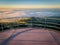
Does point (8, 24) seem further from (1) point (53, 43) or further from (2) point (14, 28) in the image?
(1) point (53, 43)

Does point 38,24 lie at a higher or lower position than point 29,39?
higher

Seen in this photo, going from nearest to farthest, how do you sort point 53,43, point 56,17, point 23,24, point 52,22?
point 53,43 < point 56,17 < point 52,22 < point 23,24

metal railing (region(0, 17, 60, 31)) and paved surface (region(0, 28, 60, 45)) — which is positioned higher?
metal railing (region(0, 17, 60, 31))

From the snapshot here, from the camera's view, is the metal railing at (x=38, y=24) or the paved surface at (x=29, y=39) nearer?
the paved surface at (x=29, y=39)

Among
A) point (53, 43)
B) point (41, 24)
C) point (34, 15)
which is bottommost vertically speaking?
point (53, 43)

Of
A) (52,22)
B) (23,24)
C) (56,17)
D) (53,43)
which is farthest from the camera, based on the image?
(23,24)

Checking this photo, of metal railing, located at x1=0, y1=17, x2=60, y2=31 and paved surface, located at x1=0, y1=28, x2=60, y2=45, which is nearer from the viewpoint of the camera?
paved surface, located at x1=0, y1=28, x2=60, y2=45

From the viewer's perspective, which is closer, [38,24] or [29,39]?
[29,39]

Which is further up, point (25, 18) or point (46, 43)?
point (25, 18)

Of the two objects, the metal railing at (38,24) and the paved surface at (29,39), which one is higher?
the metal railing at (38,24)

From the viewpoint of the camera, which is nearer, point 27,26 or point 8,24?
point 8,24

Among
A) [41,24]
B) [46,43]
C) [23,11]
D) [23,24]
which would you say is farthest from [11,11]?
[46,43]
